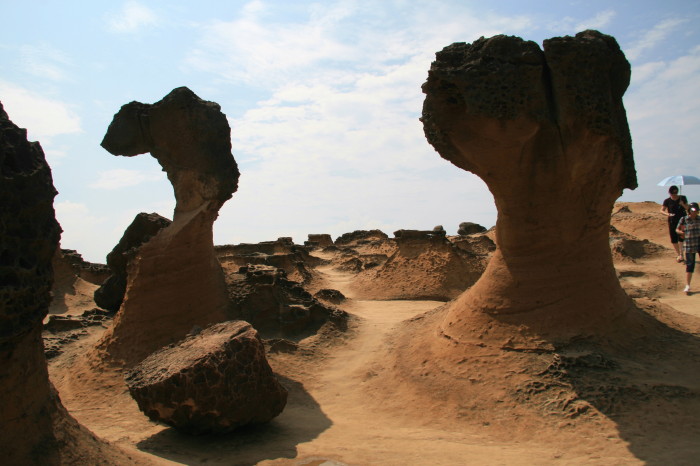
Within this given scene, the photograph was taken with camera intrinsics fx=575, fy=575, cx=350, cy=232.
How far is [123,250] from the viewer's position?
8430 millimetres

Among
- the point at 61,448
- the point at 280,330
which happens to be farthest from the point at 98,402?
the point at 61,448

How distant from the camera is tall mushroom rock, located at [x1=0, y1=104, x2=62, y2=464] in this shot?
287 cm

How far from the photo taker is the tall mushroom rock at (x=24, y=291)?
2871 millimetres

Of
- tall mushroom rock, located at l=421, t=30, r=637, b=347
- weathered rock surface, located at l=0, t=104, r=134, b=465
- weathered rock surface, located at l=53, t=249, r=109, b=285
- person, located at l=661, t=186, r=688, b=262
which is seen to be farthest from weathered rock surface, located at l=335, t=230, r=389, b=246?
weathered rock surface, located at l=0, t=104, r=134, b=465

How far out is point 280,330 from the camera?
23.3ft

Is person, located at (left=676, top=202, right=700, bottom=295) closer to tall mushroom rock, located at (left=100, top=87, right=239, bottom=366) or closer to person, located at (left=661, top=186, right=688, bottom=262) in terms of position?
person, located at (left=661, top=186, right=688, bottom=262)

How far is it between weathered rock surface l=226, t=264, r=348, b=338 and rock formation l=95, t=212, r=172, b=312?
1.34m

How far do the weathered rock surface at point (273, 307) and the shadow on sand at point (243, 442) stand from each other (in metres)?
2.20

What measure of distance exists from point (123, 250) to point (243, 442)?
5.03m

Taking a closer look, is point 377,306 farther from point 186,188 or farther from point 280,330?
point 186,188

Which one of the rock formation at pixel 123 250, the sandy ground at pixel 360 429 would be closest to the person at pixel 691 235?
the sandy ground at pixel 360 429

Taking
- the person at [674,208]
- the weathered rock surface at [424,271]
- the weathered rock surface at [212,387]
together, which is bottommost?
the weathered rock surface at [212,387]

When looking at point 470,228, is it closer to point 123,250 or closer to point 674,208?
point 674,208

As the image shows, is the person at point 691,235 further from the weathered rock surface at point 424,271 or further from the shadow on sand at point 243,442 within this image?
the shadow on sand at point 243,442
